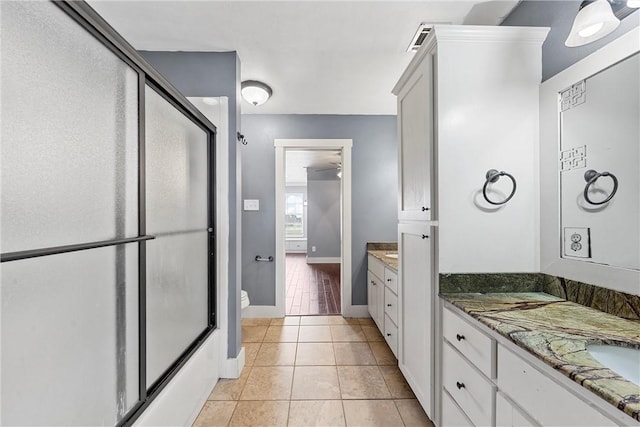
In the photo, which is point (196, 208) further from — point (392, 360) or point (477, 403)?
point (392, 360)

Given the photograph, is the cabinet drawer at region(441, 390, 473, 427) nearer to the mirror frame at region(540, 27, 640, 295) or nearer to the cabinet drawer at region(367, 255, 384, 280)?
the mirror frame at region(540, 27, 640, 295)

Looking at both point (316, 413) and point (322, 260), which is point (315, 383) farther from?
point (322, 260)

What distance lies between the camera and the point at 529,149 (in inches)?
56.9

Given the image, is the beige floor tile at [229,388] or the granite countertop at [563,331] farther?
the beige floor tile at [229,388]

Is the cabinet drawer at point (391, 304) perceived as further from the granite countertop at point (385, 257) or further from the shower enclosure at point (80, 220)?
the shower enclosure at point (80, 220)

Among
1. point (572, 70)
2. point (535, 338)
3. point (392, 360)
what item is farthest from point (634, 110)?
point (392, 360)

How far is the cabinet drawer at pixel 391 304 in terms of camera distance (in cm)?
230

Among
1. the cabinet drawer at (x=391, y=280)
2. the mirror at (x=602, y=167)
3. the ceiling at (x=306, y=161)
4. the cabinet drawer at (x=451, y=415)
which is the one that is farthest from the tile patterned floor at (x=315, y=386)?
the ceiling at (x=306, y=161)

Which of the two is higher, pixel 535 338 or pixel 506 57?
pixel 506 57

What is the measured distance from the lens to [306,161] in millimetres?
6492

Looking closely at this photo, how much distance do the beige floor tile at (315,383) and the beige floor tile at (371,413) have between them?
0.14 m

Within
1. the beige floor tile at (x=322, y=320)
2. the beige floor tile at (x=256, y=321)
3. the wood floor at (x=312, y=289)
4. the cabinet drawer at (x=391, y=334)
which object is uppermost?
the cabinet drawer at (x=391, y=334)

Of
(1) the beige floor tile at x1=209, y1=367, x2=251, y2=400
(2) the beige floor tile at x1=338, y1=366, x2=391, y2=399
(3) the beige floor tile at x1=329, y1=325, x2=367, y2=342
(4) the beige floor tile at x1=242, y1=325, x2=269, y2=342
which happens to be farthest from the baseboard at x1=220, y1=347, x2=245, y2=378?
(3) the beige floor tile at x1=329, y1=325, x2=367, y2=342

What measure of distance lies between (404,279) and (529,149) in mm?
1010
